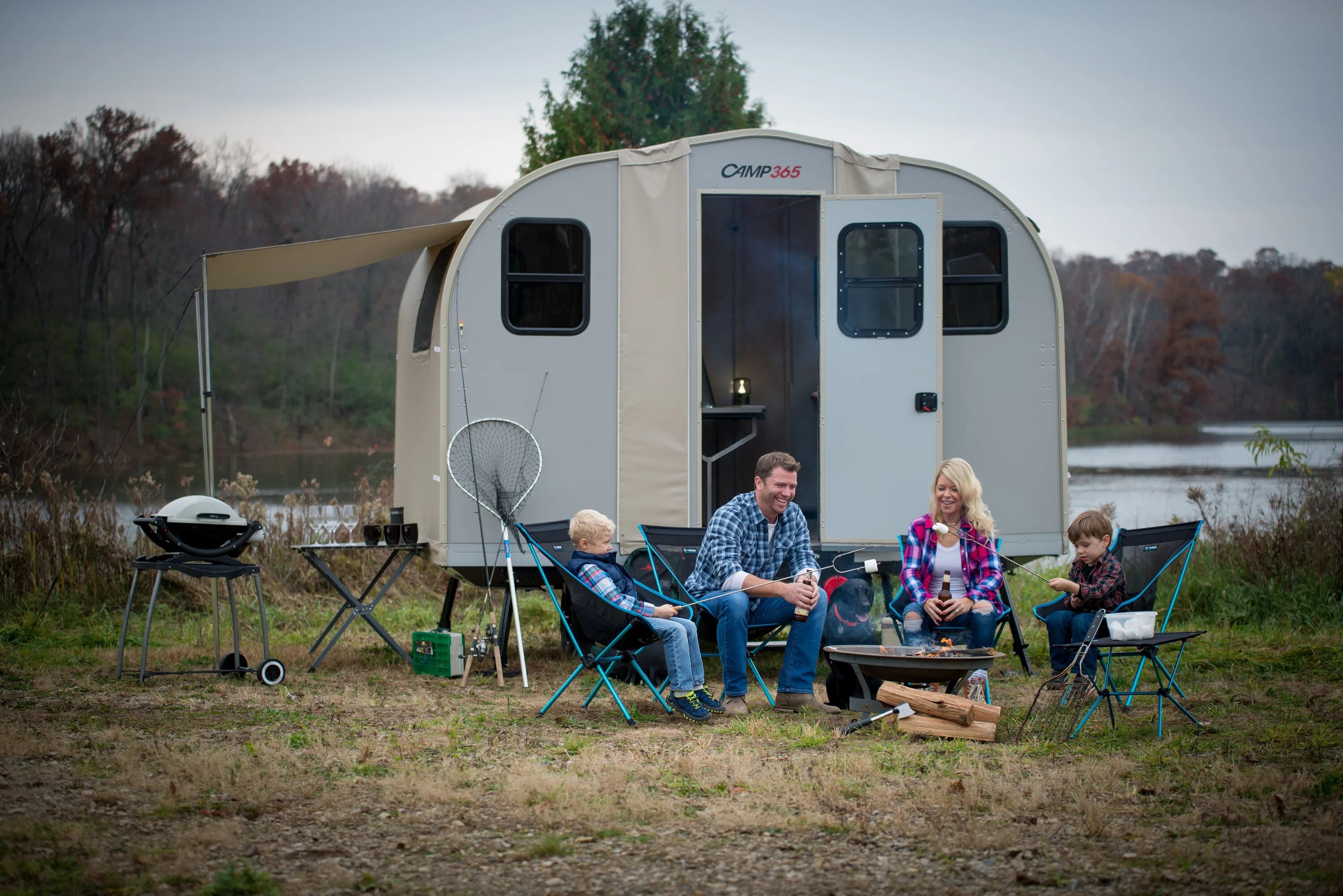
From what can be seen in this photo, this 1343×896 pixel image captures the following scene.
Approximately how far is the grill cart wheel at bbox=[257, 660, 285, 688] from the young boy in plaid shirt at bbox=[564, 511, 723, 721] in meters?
1.47

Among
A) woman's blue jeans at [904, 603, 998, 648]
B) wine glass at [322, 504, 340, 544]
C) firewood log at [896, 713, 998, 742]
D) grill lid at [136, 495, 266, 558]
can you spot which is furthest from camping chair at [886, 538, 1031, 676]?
wine glass at [322, 504, 340, 544]

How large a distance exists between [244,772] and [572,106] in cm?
1429

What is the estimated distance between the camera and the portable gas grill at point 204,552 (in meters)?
5.32

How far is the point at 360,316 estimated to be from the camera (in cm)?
2597

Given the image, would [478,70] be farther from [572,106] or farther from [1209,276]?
[1209,276]

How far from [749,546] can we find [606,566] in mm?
645

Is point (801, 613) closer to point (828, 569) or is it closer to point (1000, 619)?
point (828, 569)

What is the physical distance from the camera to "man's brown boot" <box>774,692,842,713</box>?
4.94m

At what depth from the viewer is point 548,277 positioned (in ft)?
19.3

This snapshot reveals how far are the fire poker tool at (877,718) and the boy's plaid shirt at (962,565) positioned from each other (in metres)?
0.78

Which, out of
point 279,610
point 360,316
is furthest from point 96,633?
point 360,316

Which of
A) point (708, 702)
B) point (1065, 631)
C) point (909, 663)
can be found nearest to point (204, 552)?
point (708, 702)

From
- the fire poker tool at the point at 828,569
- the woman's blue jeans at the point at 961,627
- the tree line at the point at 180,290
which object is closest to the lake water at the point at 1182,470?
the fire poker tool at the point at 828,569

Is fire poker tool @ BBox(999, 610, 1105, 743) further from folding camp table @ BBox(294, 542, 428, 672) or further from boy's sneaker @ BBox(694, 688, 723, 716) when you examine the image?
folding camp table @ BBox(294, 542, 428, 672)
